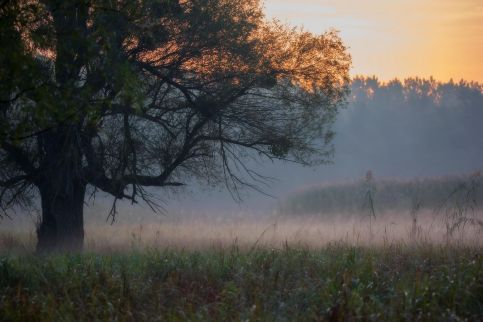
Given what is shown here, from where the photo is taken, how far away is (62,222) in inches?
552

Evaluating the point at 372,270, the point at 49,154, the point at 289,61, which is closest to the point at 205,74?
the point at 289,61

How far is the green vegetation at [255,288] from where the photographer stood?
6492 millimetres

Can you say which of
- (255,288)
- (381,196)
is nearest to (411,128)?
(381,196)

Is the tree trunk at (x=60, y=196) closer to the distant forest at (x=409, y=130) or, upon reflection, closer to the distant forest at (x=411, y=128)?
the distant forest at (x=409, y=130)

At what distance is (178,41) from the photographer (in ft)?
43.2

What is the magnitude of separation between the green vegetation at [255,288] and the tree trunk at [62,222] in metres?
4.83

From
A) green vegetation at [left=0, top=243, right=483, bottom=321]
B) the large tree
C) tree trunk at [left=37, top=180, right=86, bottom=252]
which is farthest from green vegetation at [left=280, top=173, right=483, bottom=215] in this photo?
green vegetation at [left=0, top=243, right=483, bottom=321]

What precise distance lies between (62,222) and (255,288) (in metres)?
7.90

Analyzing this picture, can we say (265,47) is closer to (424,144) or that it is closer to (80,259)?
(80,259)

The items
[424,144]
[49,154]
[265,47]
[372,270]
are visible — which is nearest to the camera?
[372,270]

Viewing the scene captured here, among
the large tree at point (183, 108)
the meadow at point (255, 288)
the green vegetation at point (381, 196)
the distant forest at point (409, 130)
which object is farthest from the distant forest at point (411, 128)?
the meadow at point (255, 288)

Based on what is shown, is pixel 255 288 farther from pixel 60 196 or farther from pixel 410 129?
pixel 410 129

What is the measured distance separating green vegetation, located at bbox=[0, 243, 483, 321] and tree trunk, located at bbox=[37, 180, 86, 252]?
4834 millimetres

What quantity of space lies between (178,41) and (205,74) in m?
0.88
